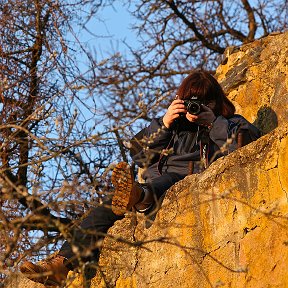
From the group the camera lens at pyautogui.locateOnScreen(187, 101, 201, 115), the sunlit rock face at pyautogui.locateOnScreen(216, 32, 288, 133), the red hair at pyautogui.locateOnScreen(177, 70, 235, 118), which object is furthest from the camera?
the sunlit rock face at pyautogui.locateOnScreen(216, 32, 288, 133)

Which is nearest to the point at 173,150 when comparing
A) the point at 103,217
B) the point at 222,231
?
the point at 103,217

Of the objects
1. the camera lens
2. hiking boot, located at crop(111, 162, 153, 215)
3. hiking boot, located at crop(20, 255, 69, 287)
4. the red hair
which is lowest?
hiking boot, located at crop(20, 255, 69, 287)

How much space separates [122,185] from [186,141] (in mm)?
986

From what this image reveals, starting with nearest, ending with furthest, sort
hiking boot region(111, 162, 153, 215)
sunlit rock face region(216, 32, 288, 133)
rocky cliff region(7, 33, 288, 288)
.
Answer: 1. rocky cliff region(7, 33, 288, 288)
2. hiking boot region(111, 162, 153, 215)
3. sunlit rock face region(216, 32, 288, 133)

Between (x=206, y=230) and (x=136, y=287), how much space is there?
566 millimetres

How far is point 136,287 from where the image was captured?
5.23m

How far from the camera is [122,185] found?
5.12 meters

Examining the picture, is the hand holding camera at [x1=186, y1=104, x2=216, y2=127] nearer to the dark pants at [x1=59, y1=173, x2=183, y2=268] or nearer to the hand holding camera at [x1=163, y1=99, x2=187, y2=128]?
the hand holding camera at [x1=163, y1=99, x2=187, y2=128]

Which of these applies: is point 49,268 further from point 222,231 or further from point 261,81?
point 261,81

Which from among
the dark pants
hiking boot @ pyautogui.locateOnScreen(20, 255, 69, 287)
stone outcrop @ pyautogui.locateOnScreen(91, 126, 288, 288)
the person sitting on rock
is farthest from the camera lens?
hiking boot @ pyautogui.locateOnScreen(20, 255, 69, 287)

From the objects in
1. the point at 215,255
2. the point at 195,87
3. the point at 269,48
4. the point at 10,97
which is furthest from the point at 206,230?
the point at 10,97

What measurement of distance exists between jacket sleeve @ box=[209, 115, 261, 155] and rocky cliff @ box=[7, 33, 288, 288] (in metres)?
0.50

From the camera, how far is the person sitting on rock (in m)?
5.26

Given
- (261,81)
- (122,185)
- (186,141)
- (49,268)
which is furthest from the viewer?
(261,81)
